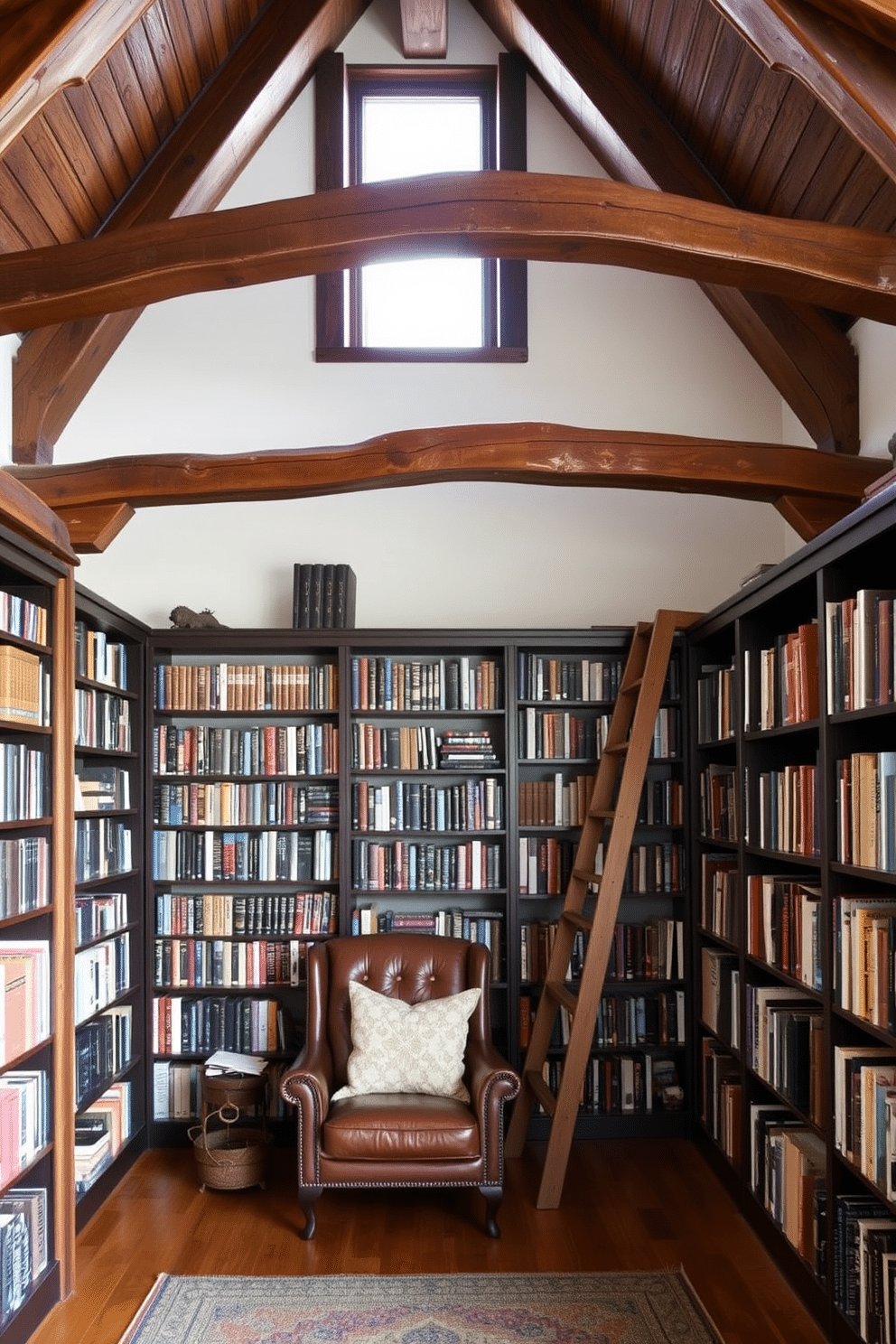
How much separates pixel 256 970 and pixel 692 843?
213 cm

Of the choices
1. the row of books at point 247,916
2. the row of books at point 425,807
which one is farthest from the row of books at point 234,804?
the row of books at point 247,916

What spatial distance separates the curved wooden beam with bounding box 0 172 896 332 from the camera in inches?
127

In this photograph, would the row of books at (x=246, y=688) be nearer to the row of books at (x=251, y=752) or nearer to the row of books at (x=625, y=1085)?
the row of books at (x=251, y=752)

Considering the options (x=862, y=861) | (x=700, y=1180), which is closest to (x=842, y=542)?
(x=862, y=861)

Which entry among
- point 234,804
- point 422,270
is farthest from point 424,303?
point 234,804

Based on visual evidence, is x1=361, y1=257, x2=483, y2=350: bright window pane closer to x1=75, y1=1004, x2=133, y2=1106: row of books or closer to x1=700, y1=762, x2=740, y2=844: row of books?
x1=700, y1=762, x2=740, y2=844: row of books

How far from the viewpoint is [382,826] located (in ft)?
18.3

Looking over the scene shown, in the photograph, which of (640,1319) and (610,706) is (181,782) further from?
(640,1319)

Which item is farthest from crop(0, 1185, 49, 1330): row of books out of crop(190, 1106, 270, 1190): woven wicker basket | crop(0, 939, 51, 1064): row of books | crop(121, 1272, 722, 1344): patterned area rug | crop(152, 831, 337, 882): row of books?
crop(152, 831, 337, 882): row of books

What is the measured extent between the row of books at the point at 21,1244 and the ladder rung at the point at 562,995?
2.18 meters

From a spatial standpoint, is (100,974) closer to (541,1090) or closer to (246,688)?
(246,688)

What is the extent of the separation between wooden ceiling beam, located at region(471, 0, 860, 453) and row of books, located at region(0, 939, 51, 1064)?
374 cm

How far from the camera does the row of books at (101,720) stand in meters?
4.59

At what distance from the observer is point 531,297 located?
19.9 feet
